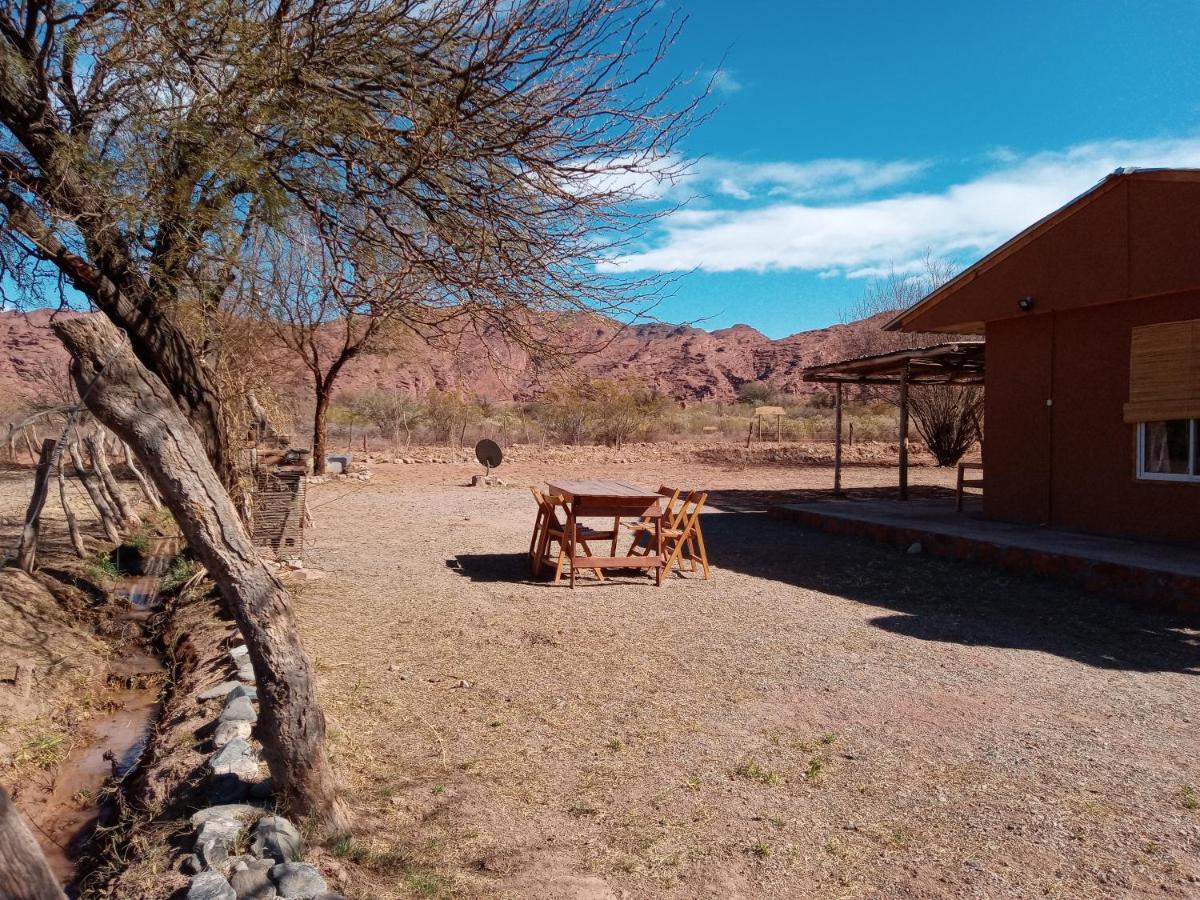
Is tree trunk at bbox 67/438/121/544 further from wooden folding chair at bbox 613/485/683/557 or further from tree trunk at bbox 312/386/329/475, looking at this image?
tree trunk at bbox 312/386/329/475

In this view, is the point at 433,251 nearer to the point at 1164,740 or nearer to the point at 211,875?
the point at 211,875

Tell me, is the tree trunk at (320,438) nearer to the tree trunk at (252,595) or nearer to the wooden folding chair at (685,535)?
the wooden folding chair at (685,535)

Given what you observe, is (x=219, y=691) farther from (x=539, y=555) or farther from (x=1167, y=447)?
(x=1167, y=447)

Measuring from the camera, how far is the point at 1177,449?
31.0 ft

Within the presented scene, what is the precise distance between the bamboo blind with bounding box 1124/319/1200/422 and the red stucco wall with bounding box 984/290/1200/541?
13 centimetres

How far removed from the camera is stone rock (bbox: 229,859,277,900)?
2.89 meters

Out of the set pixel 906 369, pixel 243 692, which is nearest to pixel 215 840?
pixel 243 692

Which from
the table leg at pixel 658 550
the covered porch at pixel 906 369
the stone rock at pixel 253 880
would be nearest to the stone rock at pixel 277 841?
the stone rock at pixel 253 880

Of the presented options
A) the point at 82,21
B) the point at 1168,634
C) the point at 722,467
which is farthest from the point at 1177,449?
the point at 722,467

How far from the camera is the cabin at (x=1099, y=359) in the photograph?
9.27 metres

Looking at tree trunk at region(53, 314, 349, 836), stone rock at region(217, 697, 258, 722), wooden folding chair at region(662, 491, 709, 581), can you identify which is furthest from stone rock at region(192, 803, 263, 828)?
wooden folding chair at region(662, 491, 709, 581)

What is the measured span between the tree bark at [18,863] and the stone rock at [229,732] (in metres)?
2.46

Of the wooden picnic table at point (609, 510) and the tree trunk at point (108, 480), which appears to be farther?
the tree trunk at point (108, 480)

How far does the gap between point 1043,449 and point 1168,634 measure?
15.0 ft
